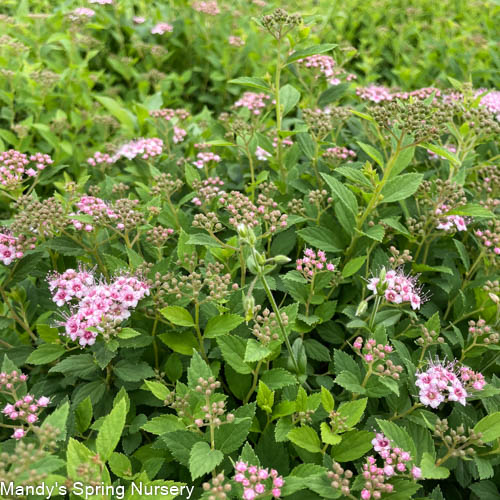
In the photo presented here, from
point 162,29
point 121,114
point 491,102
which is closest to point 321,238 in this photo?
point 491,102

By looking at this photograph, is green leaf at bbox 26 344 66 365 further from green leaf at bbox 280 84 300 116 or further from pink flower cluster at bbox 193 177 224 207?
green leaf at bbox 280 84 300 116

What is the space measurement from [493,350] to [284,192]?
1275 mm

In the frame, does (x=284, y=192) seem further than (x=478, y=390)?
Yes

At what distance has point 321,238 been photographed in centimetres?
238

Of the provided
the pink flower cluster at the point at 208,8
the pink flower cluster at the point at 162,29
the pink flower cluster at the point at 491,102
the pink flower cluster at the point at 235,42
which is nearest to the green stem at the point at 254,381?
the pink flower cluster at the point at 491,102

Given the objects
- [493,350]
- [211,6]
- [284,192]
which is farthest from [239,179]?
[211,6]

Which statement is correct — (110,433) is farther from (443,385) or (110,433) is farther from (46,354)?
(443,385)

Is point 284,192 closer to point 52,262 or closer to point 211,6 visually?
point 52,262

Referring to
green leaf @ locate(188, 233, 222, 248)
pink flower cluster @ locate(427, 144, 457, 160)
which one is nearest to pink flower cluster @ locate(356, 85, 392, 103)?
pink flower cluster @ locate(427, 144, 457, 160)

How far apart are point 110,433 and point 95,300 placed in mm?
486

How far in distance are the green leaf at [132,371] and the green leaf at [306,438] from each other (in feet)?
1.89

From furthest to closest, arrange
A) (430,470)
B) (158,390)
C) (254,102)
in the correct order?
(254,102) < (158,390) < (430,470)

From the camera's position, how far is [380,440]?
69.6 inches

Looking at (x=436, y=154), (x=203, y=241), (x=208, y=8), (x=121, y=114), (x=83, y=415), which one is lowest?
(x=83, y=415)
